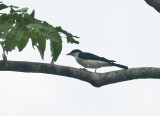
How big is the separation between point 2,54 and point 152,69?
2.12 m

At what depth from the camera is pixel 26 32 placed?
3869 millimetres

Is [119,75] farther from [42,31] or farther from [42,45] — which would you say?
[42,31]

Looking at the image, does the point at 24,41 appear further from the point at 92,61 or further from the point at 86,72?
the point at 92,61

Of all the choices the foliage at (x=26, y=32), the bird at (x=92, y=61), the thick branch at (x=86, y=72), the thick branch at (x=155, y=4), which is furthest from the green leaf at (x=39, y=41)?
the bird at (x=92, y=61)

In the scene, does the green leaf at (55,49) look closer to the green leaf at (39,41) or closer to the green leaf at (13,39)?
the green leaf at (39,41)

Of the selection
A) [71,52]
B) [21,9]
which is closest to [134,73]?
[21,9]

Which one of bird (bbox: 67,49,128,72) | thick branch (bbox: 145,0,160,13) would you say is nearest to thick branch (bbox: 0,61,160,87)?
thick branch (bbox: 145,0,160,13)

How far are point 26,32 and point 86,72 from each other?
1574 mm

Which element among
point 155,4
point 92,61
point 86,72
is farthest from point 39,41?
point 92,61

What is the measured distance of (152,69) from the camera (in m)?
4.98

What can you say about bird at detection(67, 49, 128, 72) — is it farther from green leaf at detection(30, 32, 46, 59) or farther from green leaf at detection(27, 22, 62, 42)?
green leaf at detection(27, 22, 62, 42)

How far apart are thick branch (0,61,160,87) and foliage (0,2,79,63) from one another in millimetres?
867

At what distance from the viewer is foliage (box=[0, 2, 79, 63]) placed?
3.64 meters

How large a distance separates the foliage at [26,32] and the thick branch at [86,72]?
867mm
